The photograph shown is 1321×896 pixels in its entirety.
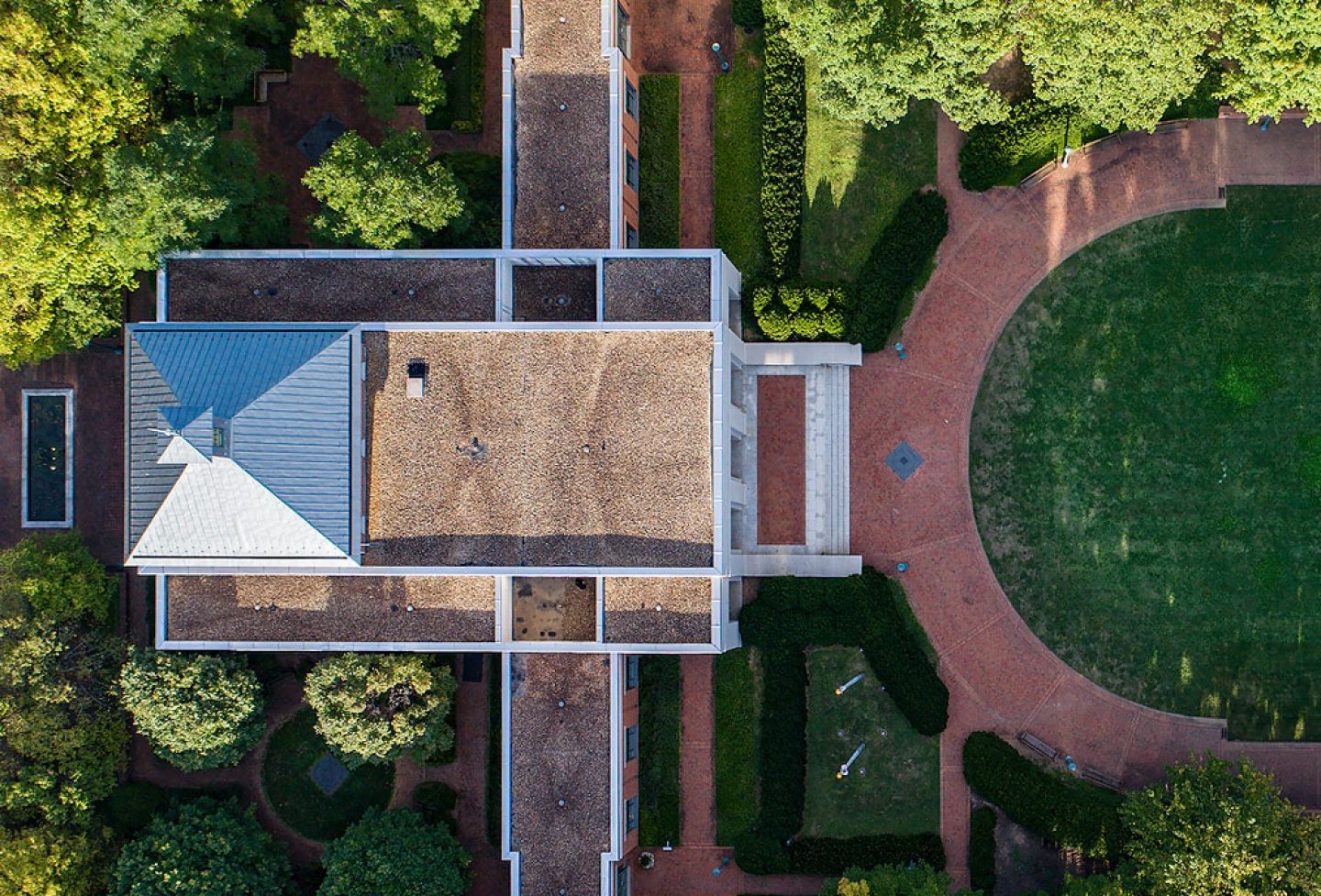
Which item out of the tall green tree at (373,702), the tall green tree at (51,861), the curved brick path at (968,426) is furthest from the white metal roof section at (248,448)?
the curved brick path at (968,426)

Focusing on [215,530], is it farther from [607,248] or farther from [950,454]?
[950,454]

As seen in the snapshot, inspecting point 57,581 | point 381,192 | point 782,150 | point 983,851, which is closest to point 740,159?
point 782,150

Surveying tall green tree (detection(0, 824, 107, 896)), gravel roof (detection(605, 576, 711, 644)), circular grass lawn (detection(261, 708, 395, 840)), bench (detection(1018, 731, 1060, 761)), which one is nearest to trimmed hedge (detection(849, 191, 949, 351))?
gravel roof (detection(605, 576, 711, 644))

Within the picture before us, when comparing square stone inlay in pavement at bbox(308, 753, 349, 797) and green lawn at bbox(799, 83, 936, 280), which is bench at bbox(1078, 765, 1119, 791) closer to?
green lawn at bbox(799, 83, 936, 280)

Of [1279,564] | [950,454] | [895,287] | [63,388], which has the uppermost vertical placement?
[895,287]

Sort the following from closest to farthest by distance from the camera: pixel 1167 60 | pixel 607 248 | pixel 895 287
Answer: pixel 1167 60
pixel 607 248
pixel 895 287

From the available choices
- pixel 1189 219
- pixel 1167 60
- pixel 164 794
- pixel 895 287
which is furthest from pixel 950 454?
pixel 164 794

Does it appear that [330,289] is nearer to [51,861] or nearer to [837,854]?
[51,861]
